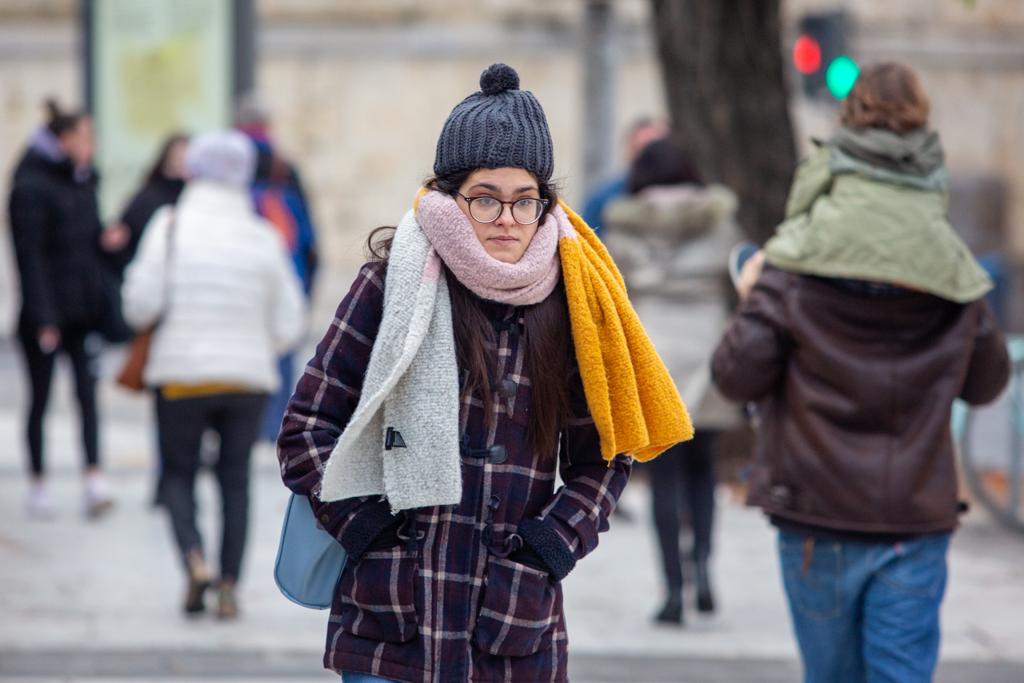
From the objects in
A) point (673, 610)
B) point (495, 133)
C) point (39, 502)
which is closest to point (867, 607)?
point (495, 133)

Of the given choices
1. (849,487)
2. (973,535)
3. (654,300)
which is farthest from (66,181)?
(849,487)

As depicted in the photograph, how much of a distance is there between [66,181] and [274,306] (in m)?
2.14

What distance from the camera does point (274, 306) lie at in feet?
22.0

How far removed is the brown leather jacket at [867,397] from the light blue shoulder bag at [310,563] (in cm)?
130

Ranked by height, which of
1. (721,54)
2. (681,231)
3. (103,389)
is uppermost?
(721,54)

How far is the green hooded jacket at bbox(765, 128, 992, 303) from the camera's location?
3.99m

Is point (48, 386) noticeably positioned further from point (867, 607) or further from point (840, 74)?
point (840, 74)

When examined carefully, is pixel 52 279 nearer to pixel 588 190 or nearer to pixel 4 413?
pixel 4 413

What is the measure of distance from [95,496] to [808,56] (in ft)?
19.1

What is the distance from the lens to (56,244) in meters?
8.33

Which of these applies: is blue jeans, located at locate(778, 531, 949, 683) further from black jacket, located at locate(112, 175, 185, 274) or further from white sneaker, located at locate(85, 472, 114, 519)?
black jacket, located at locate(112, 175, 185, 274)

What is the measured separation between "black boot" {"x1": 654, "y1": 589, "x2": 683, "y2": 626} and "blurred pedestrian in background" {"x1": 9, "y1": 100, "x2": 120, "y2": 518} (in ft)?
10.3

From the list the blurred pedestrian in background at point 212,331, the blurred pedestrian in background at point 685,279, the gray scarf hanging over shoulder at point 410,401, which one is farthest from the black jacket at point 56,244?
the gray scarf hanging over shoulder at point 410,401

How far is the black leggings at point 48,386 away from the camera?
8328mm
